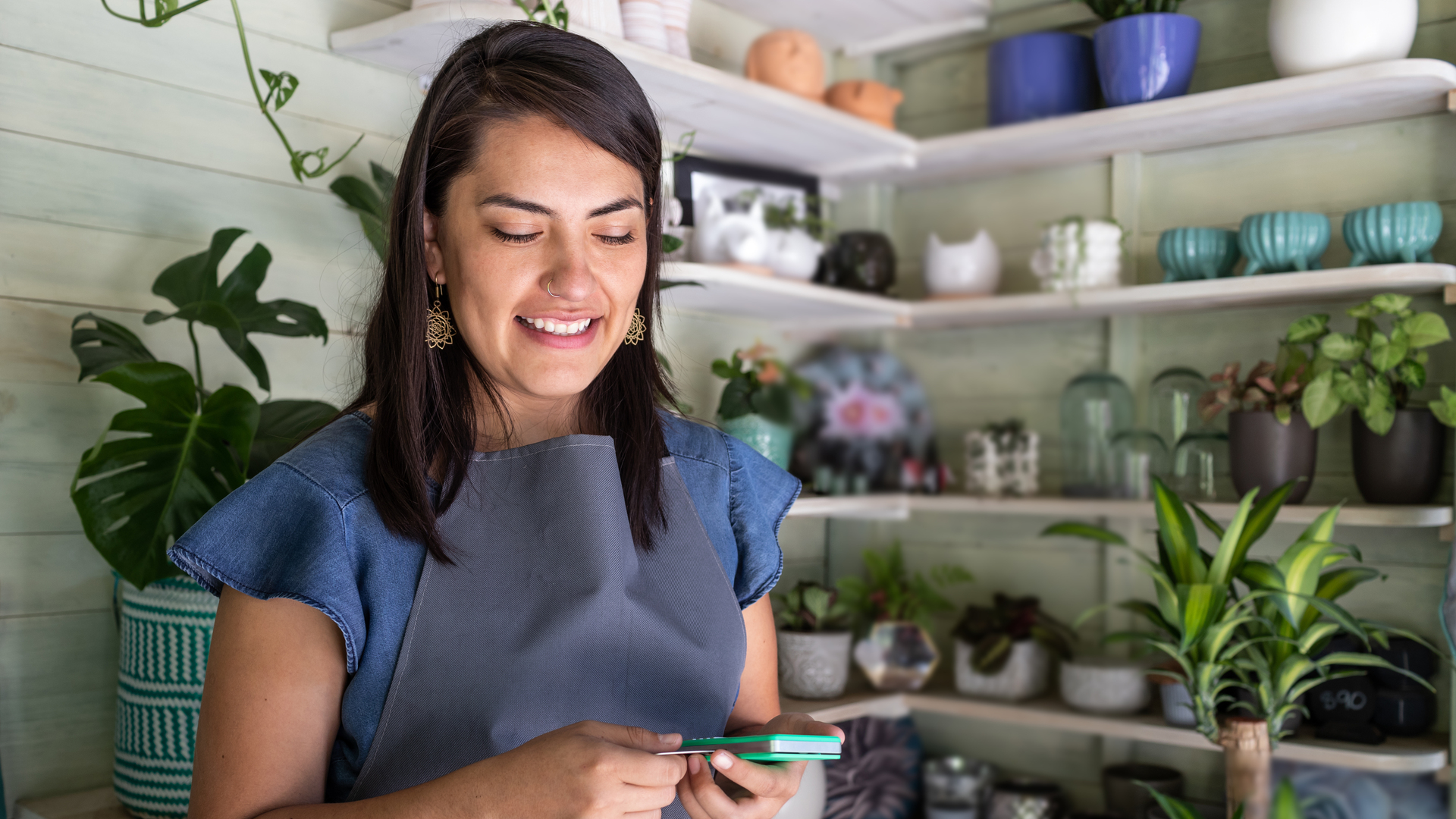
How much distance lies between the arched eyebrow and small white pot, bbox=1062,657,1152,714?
1.43 meters

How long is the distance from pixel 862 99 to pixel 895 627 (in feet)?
3.40

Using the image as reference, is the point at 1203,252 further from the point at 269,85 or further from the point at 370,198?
the point at 269,85

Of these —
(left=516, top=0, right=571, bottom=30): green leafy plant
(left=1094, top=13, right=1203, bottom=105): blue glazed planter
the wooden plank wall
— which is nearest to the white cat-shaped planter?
(left=1094, top=13, right=1203, bottom=105): blue glazed planter

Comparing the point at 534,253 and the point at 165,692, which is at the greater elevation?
the point at 534,253

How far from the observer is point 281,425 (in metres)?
1.36

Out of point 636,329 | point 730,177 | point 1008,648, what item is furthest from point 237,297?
point 1008,648

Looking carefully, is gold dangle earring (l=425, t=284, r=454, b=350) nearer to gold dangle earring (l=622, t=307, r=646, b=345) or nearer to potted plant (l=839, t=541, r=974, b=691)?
gold dangle earring (l=622, t=307, r=646, b=345)

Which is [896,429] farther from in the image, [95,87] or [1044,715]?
[95,87]

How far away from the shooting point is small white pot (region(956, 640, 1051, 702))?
212cm

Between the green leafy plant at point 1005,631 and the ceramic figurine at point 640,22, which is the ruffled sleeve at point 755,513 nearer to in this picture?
the ceramic figurine at point 640,22

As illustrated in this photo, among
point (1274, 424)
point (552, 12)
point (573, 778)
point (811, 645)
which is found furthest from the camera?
point (811, 645)

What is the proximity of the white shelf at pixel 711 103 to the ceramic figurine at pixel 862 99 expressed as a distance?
1.9 inches

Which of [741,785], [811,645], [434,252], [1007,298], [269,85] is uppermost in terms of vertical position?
[269,85]

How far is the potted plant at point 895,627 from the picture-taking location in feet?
7.10
